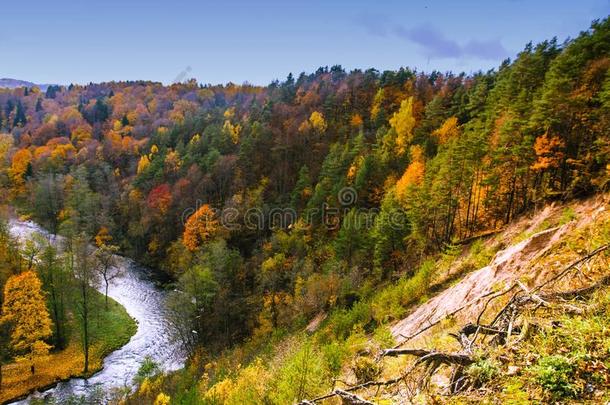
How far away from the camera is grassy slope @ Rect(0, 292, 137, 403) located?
1275 inches

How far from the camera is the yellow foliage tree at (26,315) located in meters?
33.3

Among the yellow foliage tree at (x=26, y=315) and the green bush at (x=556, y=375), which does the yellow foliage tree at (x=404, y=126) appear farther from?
the green bush at (x=556, y=375)

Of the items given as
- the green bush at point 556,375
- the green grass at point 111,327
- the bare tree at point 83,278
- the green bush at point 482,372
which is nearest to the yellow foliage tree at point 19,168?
the green grass at point 111,327

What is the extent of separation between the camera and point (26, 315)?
34.0 m

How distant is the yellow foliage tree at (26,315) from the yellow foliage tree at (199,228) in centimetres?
3296

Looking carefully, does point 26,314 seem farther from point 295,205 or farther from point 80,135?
point 80,135

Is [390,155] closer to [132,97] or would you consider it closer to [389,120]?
[389,120]

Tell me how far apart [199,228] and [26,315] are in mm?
36736

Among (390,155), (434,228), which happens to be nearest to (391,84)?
(390,155)

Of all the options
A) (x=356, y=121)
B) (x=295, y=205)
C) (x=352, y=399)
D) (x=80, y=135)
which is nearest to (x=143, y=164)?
(x=80, y=135)

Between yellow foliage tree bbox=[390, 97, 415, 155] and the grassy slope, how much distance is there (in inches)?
2006

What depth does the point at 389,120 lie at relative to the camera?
83312mm

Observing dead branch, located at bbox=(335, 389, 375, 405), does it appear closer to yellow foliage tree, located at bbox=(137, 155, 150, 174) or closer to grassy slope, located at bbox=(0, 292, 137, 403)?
grassy slope, located at bbox=(0, 292, 137, 403)

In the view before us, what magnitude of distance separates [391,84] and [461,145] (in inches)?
2815
